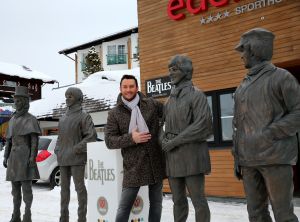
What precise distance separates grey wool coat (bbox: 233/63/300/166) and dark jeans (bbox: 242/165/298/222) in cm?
8

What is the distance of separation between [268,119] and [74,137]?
3117 mm

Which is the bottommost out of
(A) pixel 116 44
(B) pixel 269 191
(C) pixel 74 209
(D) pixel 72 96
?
(C) pixel 74 209

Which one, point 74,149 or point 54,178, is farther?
point 54,178

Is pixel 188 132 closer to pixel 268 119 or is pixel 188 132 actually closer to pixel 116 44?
pixel 268 119

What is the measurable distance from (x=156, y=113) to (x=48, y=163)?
8.05m

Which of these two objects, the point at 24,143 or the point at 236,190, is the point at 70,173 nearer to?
the point at 24,143

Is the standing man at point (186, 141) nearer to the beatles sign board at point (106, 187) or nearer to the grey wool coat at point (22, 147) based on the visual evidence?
the beatles sign board at point (106, 187)

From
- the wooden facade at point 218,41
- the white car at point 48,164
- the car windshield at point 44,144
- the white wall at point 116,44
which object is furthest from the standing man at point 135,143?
the white wall at point 116,44

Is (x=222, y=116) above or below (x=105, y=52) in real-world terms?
below

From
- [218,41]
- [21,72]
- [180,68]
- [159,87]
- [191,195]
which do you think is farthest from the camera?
[21,72]

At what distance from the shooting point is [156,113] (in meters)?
4.33

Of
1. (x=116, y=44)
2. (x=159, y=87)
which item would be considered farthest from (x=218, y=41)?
(x=116, y=44)

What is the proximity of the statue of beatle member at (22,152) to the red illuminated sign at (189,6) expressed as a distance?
183 inches

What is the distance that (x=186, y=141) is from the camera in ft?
12.3
